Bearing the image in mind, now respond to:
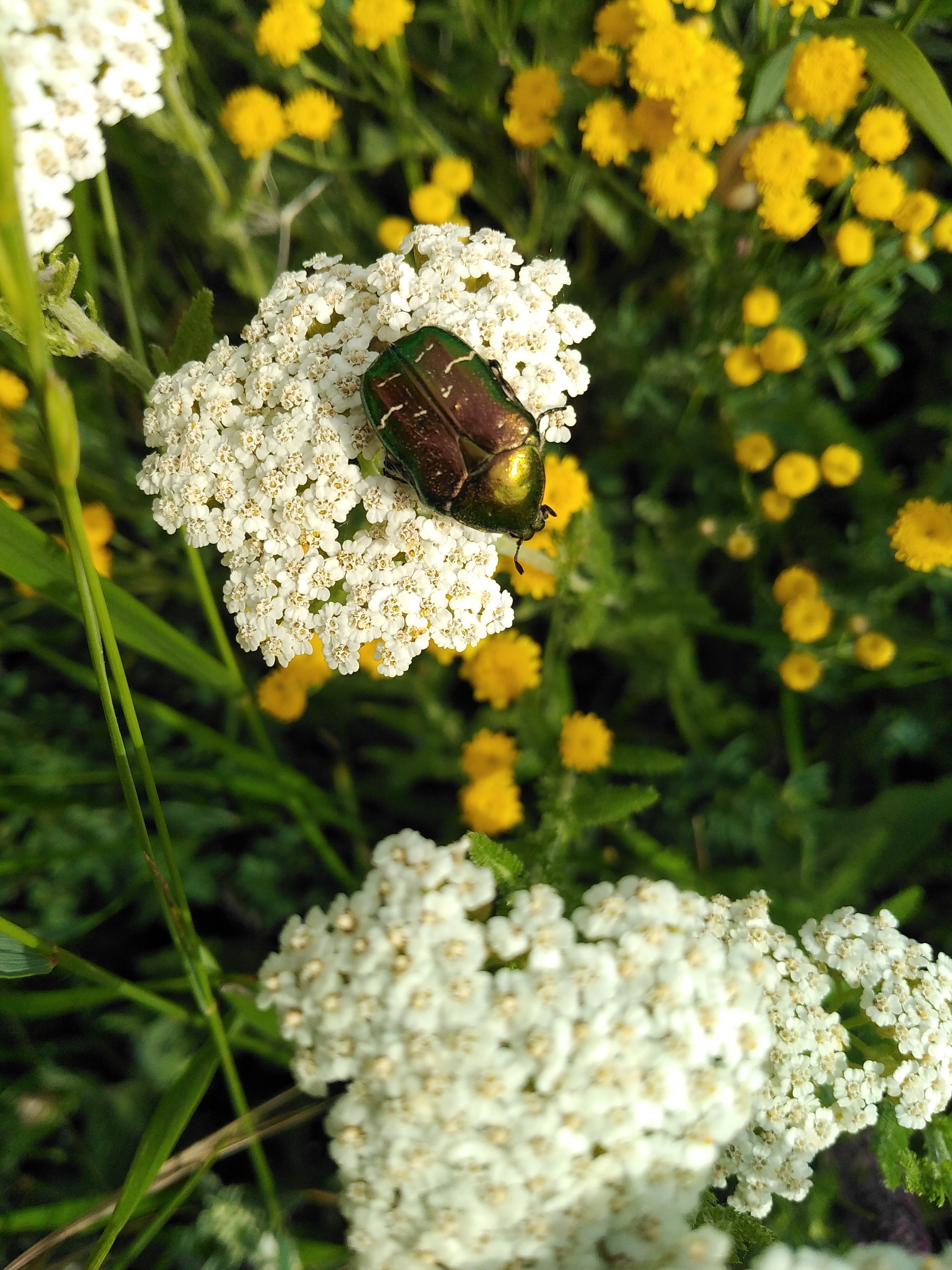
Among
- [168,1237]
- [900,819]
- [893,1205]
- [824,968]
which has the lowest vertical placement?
[168,1237]

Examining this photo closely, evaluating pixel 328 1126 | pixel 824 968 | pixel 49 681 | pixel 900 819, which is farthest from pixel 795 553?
pixel 49 681

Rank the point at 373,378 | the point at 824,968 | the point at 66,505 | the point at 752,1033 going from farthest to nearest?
1. the point at 824,968
2. the point at 373,378
3. the point at 752,1033
4. the point at 66,505

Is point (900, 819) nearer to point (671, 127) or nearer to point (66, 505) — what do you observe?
point (671, 127)

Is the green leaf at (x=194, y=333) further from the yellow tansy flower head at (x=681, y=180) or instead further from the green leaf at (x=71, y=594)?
the yellow tansy flower head at (x=681, y=180)

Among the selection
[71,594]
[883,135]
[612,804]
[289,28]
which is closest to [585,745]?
[612,804]

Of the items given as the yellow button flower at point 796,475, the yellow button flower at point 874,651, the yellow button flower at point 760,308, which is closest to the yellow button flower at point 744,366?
the yellow button flower at point 760,308

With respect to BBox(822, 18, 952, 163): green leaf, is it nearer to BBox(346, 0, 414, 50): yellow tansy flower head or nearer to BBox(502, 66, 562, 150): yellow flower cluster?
BBox(502, 66, 562, 150): yellow flower cluster

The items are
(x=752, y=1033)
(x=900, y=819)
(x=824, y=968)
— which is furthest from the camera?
(x=900, y=819)

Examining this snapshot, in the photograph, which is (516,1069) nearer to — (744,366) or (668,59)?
(744,366)
